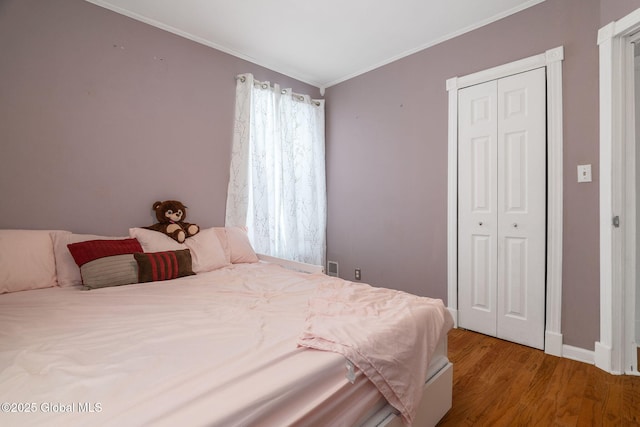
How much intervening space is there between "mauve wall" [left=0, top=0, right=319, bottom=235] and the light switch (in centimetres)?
285

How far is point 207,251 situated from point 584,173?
2765 mm

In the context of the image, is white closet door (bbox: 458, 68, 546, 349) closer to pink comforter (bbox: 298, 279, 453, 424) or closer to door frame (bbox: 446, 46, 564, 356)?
door frame (bbox: 446, 46, 564, 356)

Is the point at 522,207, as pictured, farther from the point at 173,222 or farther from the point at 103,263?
A: the point at 103,263

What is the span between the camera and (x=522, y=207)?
7.48 feet

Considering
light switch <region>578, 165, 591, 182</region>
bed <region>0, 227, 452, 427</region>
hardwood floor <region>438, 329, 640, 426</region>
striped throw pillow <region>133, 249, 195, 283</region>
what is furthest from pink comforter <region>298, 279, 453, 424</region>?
light switch <region>578, 165, 591, 182</region>

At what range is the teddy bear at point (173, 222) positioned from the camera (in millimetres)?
2359

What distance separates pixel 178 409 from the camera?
0.70 meters

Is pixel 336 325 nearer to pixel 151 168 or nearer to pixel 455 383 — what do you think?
pixel 455 383

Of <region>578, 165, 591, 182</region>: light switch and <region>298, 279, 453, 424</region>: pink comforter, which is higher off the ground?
<region>578, 165, 591, 182</region>: light switch

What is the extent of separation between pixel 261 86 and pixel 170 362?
9.22 feet

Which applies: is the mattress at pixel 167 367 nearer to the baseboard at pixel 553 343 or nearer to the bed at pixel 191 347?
the bed at pixel 191 347

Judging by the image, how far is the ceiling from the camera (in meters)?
2.26

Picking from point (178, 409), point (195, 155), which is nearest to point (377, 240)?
point (195, 155)

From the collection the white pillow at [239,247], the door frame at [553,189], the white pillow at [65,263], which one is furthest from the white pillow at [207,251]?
the door frame at [553,189]
